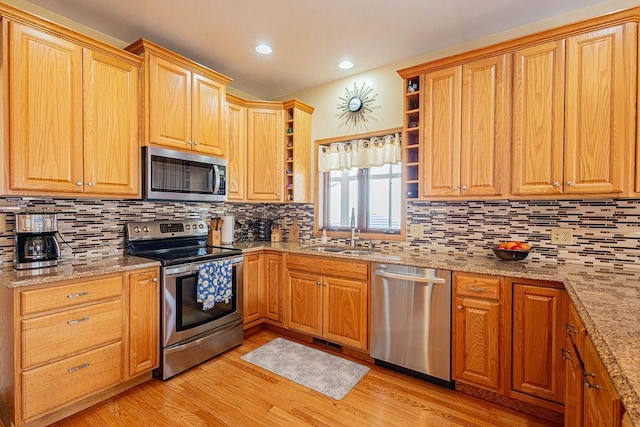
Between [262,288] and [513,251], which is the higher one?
[513,251]

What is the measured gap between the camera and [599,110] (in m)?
1.98

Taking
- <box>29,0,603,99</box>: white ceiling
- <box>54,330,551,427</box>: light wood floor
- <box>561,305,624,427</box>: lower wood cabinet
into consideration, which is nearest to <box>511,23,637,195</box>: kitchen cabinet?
<box>29,0,603,99</box>: white ceiling

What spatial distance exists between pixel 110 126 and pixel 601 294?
10.4 feet

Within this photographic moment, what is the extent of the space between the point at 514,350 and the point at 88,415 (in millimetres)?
2765

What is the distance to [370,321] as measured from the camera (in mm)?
2613

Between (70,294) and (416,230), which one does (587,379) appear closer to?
(416,230)

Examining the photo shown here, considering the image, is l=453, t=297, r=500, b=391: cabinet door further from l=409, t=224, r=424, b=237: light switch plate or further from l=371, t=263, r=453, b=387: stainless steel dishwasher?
l=409, t=224, r=424, b=237: light switch plate

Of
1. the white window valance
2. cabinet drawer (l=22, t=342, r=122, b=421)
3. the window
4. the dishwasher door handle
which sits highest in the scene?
the white window valance

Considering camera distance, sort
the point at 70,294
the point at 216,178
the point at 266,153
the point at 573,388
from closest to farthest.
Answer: the point at 573,388, the point at 70,294, the point at 216,178, the point at 266,153

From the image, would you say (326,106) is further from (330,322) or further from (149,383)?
(149,383)

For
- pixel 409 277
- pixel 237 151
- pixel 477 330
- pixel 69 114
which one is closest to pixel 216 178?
pixel 237 151

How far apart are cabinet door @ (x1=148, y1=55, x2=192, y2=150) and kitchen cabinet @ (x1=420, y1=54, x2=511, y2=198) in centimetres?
204

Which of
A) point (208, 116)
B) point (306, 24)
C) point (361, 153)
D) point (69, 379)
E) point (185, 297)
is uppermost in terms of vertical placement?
point (306, 24)

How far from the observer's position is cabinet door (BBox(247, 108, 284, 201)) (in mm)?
3539
